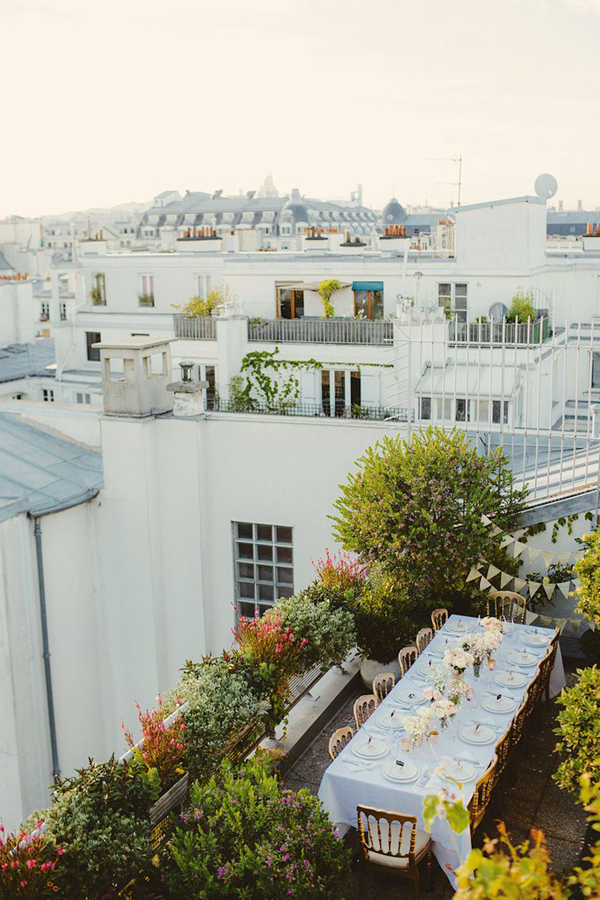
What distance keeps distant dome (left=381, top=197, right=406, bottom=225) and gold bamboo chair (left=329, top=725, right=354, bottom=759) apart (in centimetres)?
4904

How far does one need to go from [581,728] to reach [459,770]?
927mm

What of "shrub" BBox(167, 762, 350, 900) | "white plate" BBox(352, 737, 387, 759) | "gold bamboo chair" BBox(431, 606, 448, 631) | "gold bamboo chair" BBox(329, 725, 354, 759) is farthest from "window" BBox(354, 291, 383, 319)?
"shrub" BBox(167, 762, 350, 900)

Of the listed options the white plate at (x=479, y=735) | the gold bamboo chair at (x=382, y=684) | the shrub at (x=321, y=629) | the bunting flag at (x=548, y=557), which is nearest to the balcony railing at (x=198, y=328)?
the bunting flag at (x=548, y=557)

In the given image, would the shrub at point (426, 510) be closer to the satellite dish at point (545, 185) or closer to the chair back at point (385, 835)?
the chair back at point (385, 835)

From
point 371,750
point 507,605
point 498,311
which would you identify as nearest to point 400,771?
point 371,750

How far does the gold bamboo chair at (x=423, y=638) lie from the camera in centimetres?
923

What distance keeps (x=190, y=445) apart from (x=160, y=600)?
2392 millimetres

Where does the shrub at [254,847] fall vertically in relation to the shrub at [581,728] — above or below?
below

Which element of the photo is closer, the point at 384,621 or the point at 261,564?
the point at 384,621

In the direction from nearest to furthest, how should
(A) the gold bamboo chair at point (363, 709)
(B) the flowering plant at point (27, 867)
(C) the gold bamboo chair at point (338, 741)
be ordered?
(B) the flowering plant at point (27, 867) < (C) the gold bamboo chair at point (338, 741) < (A) the gold bamboo chair at point (363, 709)

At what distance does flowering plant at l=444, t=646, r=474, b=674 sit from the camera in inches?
307

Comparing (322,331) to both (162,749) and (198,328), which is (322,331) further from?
(162,749)

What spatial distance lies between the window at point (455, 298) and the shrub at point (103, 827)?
19.8 meters

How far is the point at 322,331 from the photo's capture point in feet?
77.3
